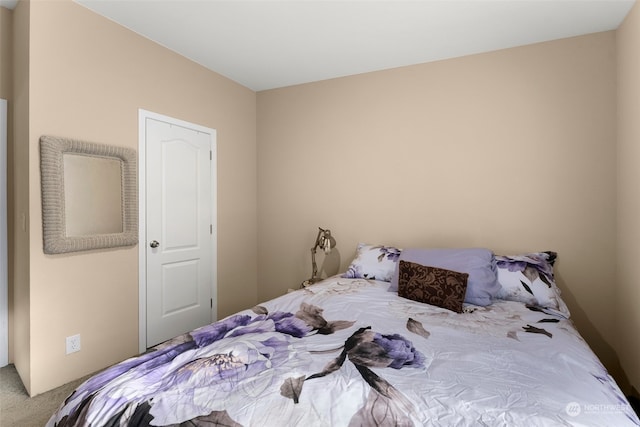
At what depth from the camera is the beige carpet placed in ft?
5.99

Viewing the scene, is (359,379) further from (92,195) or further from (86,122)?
(86,122)

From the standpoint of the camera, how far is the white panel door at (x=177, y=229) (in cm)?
267

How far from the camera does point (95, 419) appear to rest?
963 millimetres

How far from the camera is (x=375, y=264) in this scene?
2.72m

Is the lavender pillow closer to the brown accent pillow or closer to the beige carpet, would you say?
the brown accent pillow

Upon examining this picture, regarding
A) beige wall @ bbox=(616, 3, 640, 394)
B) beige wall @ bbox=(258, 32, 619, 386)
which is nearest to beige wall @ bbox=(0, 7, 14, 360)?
beige wall @ bbox=(258, 32, 619, 386)

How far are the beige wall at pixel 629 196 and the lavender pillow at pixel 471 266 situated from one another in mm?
767

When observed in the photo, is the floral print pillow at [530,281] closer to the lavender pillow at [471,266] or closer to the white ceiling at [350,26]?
the lavender pillow at [471,266]

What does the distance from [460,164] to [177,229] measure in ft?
8.17

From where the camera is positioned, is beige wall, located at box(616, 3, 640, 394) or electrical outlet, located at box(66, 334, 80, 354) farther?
electrical outlet, located at box(66, 334, 80, 354)

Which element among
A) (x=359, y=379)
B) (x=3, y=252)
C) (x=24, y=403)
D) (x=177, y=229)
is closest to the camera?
(x=359, y=379)

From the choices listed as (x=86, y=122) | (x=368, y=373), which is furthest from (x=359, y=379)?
(x=86, y=122)

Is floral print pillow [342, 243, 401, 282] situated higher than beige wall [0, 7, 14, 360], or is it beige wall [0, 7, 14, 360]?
beige wall [0, 7, 14, 360]

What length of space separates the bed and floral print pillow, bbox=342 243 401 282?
2.12ft
